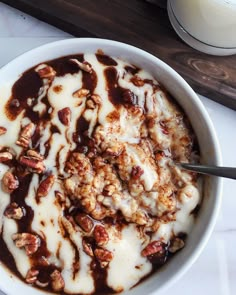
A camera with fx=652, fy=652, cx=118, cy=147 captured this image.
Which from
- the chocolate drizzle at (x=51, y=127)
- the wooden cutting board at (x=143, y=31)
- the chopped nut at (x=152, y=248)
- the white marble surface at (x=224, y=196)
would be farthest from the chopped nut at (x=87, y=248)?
the wooden cutting board at (x=143, y=31)

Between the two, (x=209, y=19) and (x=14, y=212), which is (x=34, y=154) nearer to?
(x=14, y=212)

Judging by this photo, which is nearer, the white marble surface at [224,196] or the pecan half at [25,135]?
the pecan half at [25,135]

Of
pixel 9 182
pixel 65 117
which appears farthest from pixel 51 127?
pixel 9 182

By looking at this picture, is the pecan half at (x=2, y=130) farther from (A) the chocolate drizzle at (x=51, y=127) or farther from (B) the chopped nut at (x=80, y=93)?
(B) the chopped nut at (x=80, y=93)

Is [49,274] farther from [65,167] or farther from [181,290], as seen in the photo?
[181,290]

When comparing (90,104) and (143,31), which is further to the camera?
(143,31)

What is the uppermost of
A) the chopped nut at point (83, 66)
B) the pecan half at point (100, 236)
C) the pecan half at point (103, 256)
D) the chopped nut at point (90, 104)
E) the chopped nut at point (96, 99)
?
the chopped nut at point (83, 66)

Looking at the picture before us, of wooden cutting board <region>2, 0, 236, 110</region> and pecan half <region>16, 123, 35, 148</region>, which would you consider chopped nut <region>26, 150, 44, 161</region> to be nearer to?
pecan half <region>16, 123, 35, 148</region>
